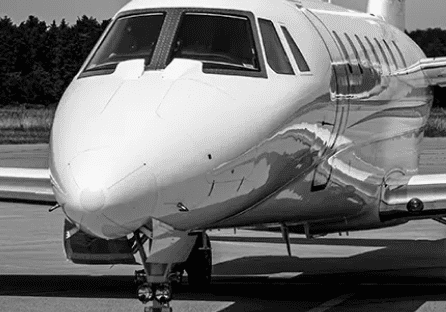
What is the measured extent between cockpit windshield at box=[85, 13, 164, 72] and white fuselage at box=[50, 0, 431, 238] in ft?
0.20

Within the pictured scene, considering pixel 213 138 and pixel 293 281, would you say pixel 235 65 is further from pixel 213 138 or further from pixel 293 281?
pixel 293 281

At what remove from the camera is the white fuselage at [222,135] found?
30.1ft

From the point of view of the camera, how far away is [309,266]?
17828 millimetres

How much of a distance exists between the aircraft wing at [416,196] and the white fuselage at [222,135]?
21cm

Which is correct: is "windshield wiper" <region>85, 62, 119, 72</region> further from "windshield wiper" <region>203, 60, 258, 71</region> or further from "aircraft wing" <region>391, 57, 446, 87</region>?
"aircraft wing" <region>391, 57, 446, 87</region>

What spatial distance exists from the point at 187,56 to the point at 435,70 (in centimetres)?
709

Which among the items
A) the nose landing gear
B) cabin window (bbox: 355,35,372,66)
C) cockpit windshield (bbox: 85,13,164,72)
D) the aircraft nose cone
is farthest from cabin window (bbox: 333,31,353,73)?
the aircraft nose cone

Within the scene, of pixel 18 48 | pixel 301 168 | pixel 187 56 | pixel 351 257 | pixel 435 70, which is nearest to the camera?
pixel 187 56

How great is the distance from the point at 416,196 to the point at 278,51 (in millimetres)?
3443

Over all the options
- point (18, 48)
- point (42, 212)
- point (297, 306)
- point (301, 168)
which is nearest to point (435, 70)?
point (297, 306)

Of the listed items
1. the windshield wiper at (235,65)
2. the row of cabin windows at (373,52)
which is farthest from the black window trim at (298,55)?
the row of cabin windows at (373,52)

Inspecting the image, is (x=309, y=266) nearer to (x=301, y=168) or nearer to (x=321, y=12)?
(x=321, y=12)

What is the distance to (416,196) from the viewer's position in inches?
559

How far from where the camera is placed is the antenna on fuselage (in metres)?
19.8
